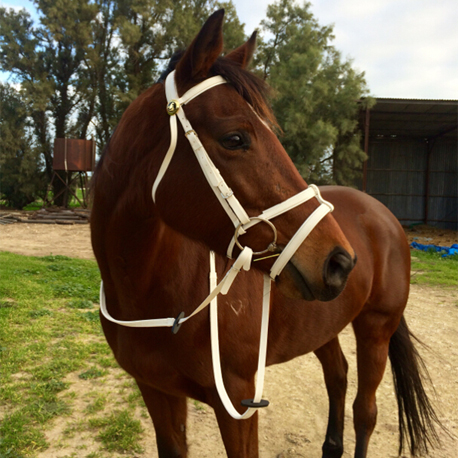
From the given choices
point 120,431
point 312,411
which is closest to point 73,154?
point 120,431

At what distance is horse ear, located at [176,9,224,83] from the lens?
1287mm

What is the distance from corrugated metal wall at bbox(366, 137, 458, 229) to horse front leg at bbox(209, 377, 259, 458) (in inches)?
789

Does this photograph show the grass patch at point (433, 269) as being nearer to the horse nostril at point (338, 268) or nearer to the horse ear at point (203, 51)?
the horse nostril at point (338, 268)

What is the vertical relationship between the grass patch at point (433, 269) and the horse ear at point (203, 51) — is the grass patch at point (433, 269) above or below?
below

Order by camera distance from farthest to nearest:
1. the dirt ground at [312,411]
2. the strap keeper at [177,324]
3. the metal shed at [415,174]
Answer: the metal shed at [415,174] → the dirt ground at [312,411] → the strap keeper at [177,324]

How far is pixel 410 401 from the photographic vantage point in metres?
2.80

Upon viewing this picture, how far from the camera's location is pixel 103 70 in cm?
2197

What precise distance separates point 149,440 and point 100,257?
170 centimetres

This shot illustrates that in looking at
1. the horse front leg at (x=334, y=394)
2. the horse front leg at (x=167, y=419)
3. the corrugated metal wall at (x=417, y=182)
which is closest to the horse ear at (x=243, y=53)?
the horse front leg at (x=167, y=419)

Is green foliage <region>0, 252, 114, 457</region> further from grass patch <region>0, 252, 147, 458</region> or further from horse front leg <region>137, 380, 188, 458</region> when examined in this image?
horse front leg <region>137, 380, 188, 458</region>

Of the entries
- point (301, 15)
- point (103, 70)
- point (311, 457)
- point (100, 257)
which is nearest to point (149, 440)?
point (311, 457)

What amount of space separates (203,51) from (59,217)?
16310mm

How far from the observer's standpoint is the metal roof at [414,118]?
14.9 m

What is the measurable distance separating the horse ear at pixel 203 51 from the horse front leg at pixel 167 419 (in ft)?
4.66
